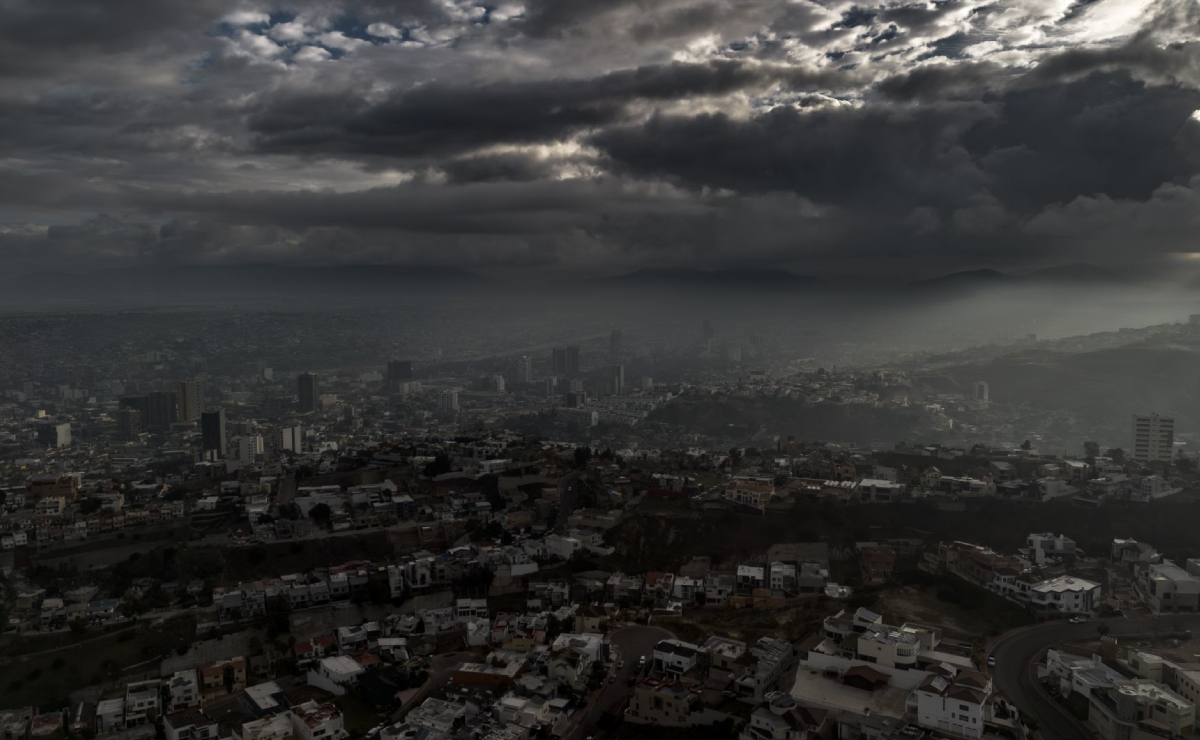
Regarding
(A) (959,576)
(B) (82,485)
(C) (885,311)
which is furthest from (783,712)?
(C) (885,311)

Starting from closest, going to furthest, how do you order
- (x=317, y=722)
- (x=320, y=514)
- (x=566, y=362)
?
(x=317, y=722) < (x=320, y=514) < (x=566, y=362)

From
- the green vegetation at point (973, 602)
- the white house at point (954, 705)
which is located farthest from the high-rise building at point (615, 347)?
the white house at point (954, 705)

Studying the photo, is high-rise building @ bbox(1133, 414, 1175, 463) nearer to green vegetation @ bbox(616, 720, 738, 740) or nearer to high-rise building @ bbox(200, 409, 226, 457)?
green vegetation @ bbox(616, 720, 738, 740)

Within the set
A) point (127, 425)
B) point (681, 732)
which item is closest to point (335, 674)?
point (681, 732)

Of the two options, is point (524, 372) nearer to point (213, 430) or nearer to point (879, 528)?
point (213, 430)

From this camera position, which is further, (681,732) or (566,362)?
(566,362)

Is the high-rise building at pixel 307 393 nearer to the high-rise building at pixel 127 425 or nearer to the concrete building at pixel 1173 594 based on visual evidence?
the high-rise building at pixel 127 425
